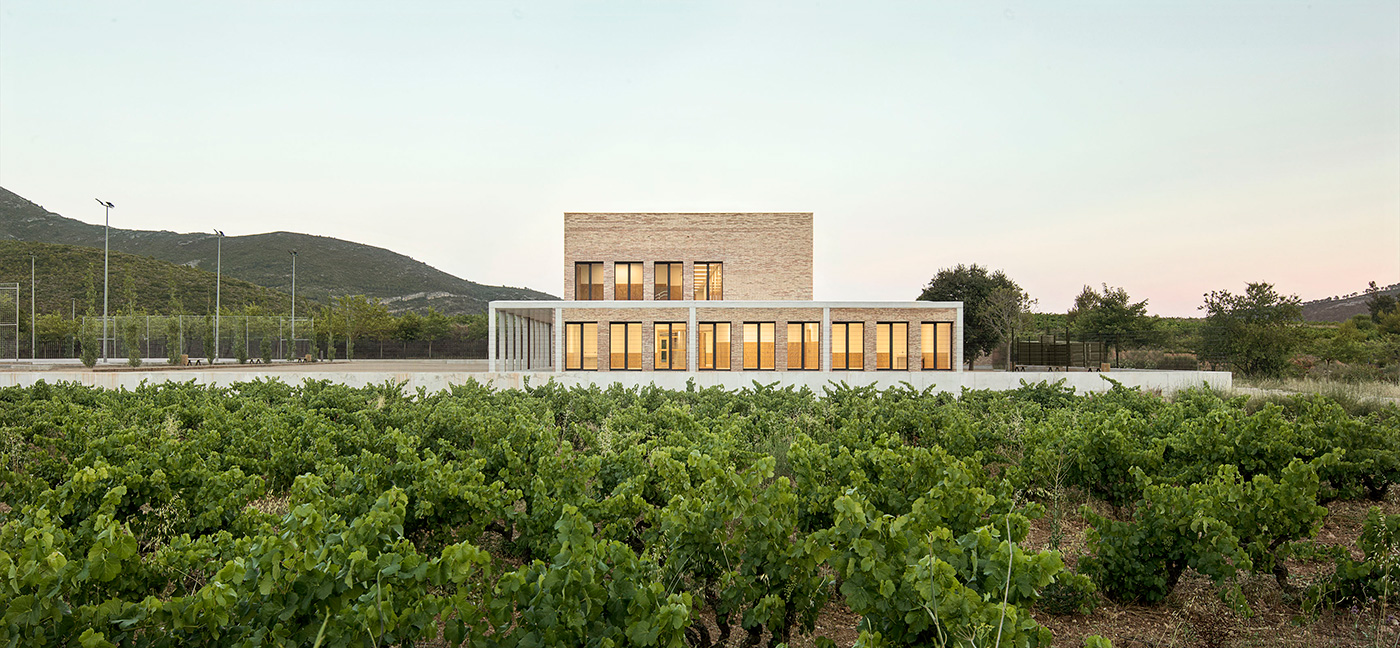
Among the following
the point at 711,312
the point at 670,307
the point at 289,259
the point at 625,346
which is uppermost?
the point at 289,259

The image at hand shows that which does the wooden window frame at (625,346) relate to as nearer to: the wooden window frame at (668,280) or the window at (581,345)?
the window at (581,345)

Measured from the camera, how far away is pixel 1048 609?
13.3ft

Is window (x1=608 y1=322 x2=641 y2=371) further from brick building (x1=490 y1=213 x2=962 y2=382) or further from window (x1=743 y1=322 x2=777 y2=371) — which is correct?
window (x1=743 y1=322 x2=777 y2=371)

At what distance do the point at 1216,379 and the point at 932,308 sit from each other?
9391 mm

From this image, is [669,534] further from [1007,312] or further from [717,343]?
[1007,312]

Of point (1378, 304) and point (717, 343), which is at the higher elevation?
point (1378, 304)

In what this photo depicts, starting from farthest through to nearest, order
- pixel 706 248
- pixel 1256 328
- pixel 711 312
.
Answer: pixel 706 248, pixel 711 312, pixel 1256 328

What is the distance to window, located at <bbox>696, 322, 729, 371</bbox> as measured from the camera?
26.2 metres

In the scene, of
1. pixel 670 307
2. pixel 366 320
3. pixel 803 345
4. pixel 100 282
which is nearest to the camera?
pixel 670 307

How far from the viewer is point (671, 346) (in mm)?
26312

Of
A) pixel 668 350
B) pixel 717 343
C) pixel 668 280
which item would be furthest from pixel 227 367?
pixel 717 343

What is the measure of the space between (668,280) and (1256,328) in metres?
23.4

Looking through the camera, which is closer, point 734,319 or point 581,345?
point 734,319

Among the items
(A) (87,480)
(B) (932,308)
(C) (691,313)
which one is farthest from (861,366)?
Answer: (A) (87,480)
